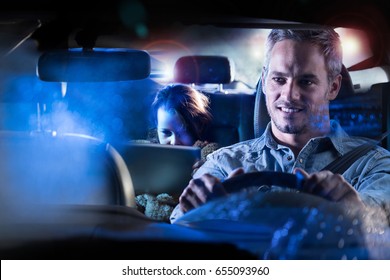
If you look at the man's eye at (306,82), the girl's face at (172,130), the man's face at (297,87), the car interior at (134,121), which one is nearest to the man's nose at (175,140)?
the girl's face at (172,130)

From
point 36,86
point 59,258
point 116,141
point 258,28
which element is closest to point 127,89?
point 116,141

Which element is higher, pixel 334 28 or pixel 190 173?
pixel 334 28

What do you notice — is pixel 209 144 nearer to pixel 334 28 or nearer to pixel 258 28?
pixel 258 28

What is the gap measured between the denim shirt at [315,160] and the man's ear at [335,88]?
3.7 inches

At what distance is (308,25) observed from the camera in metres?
2.19

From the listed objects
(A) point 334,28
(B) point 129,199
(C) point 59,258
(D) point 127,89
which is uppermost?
(A) point 334,28

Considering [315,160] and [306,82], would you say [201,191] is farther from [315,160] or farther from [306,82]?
[306,82]

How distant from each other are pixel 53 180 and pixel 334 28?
47.9 inches

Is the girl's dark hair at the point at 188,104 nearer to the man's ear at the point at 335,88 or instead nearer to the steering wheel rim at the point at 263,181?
the steering wheel rim at the point at 263,181

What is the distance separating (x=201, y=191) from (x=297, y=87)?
1.72ft

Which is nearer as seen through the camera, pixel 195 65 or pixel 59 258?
pixel 195 65

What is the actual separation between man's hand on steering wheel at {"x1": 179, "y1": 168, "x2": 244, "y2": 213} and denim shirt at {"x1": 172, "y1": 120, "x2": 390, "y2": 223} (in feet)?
0.07

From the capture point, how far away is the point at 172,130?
2178mm

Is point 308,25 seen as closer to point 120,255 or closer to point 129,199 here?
point 129,199
